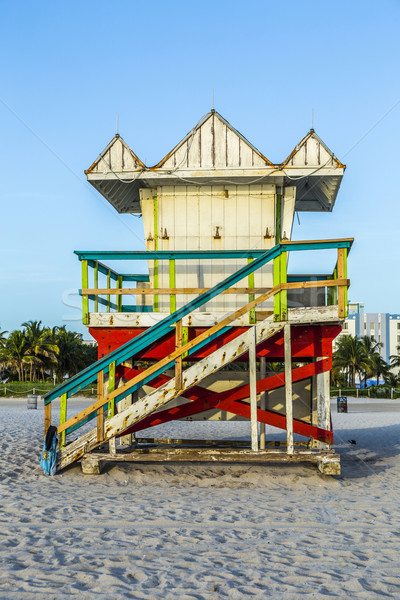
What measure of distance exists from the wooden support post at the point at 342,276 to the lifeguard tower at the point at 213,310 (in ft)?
0.05

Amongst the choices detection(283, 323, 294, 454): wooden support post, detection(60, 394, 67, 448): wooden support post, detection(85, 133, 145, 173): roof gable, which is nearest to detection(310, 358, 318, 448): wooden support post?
detection(283, 323, 294, 454): wooden support post

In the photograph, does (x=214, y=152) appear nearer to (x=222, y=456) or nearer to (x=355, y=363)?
(x=222, y=456)

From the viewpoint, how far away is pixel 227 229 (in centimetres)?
1029

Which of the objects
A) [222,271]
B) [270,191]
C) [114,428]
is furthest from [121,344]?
[270,191]

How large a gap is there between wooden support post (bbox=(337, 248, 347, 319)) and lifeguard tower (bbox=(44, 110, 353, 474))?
14mm

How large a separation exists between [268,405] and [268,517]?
12.0 feet

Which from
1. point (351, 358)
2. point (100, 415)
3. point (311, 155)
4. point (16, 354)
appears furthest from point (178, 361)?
point (351, 358)

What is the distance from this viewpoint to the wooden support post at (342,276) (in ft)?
26.1

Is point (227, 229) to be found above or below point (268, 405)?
above

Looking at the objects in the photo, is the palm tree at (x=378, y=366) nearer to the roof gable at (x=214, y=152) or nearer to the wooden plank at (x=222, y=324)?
the roof gable at (x=214, y=152)

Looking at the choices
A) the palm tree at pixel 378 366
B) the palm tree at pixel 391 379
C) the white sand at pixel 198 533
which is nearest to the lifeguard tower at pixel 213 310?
the white sand at pixel 198 533

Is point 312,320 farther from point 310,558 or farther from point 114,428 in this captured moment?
point 310,558

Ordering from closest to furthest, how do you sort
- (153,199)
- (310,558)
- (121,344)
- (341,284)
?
1. (310,558)
2. (341,284)
3. (121,344)
4. (153,199)

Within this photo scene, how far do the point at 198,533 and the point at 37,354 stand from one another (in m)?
47.3
